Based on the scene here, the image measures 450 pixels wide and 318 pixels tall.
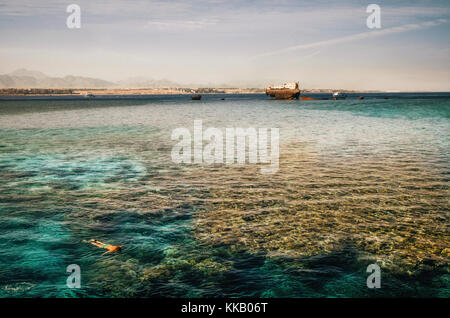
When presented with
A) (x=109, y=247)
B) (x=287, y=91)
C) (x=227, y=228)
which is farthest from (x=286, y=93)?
(x=109, y=247)

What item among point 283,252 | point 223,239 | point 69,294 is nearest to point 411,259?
point 283,252

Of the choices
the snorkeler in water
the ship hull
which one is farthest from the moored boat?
the snorkeler in water

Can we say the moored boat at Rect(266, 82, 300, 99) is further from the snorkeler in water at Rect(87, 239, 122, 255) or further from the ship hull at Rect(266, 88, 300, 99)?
the snorkeler in water at Rect(87, 239, 122, 255)

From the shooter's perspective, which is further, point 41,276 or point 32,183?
point 32,183

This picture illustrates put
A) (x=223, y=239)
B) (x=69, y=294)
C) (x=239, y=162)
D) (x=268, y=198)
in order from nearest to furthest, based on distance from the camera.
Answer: (x=69, y=294) < (x=223, y=239) < (x=268, y=198) < (x=239, y=162)

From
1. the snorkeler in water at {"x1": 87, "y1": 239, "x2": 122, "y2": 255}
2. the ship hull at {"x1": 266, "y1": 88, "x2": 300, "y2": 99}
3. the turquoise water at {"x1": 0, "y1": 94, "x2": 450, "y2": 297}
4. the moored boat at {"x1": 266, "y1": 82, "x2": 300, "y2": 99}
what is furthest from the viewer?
the ship hull at {"x1": 266, "y1": 88, "x2": 300, "y2": 99}

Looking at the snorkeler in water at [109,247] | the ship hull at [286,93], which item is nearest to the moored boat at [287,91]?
the ship hull at [286,93]

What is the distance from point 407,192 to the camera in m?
13.1

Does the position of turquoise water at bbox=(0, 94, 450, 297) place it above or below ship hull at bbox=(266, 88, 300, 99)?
below

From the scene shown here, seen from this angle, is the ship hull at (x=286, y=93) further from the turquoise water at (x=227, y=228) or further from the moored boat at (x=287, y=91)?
the turquoise water at (x=227, y=228)

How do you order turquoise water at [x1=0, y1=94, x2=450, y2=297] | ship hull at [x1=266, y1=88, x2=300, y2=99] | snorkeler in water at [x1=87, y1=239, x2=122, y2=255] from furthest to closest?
1. ship hull at [x1=266, y1=88, x2=300, y2=99]
2. snorkeler in water at [x1=87, y1=239, x2=122, y2=255]
3. turquoise water at [x1=0, y1=94, x2=450, y2=297]

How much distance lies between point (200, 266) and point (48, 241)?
15.1 ft

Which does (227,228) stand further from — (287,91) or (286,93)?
(286,93)
